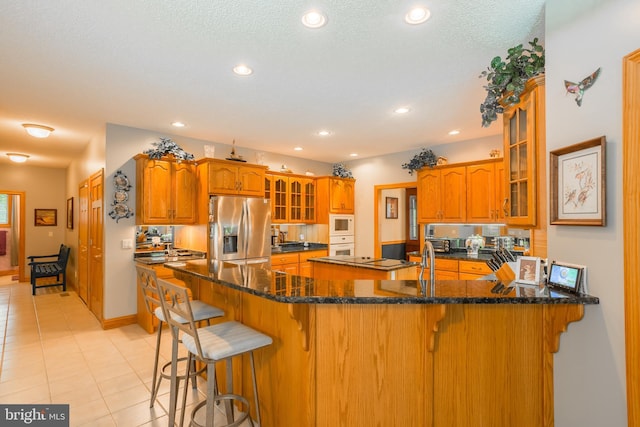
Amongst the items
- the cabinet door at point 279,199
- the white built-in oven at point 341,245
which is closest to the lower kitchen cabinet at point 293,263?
the white built-in oven at point 341,245

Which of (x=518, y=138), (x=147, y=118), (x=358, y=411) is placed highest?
(x=147, y=118)

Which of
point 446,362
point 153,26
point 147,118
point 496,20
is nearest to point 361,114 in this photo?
point 496,20

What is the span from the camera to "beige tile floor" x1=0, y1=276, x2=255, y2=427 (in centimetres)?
247

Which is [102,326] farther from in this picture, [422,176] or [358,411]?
[422,176]

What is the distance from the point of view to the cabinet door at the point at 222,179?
178 inches

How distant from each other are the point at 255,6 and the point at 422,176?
3934 millimetres

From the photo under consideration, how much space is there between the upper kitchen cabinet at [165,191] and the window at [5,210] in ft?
21.7

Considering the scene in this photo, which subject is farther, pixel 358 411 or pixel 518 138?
pixel 518 138

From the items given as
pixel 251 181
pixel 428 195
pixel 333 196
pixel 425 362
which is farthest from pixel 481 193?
pixel 425 362

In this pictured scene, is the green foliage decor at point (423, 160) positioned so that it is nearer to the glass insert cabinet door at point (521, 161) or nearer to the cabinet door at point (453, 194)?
the cabinet door at point (453, 194)

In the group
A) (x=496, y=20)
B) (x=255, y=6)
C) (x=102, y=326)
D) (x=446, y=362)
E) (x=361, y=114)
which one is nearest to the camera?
(x=446, y=362)

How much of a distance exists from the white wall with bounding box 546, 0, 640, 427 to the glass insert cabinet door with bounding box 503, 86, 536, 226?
228 millimetres

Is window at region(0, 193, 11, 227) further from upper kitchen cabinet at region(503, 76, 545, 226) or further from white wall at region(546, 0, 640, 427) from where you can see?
white wall at region(546, 0, 640, 427)

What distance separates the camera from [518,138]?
7.19 feet
